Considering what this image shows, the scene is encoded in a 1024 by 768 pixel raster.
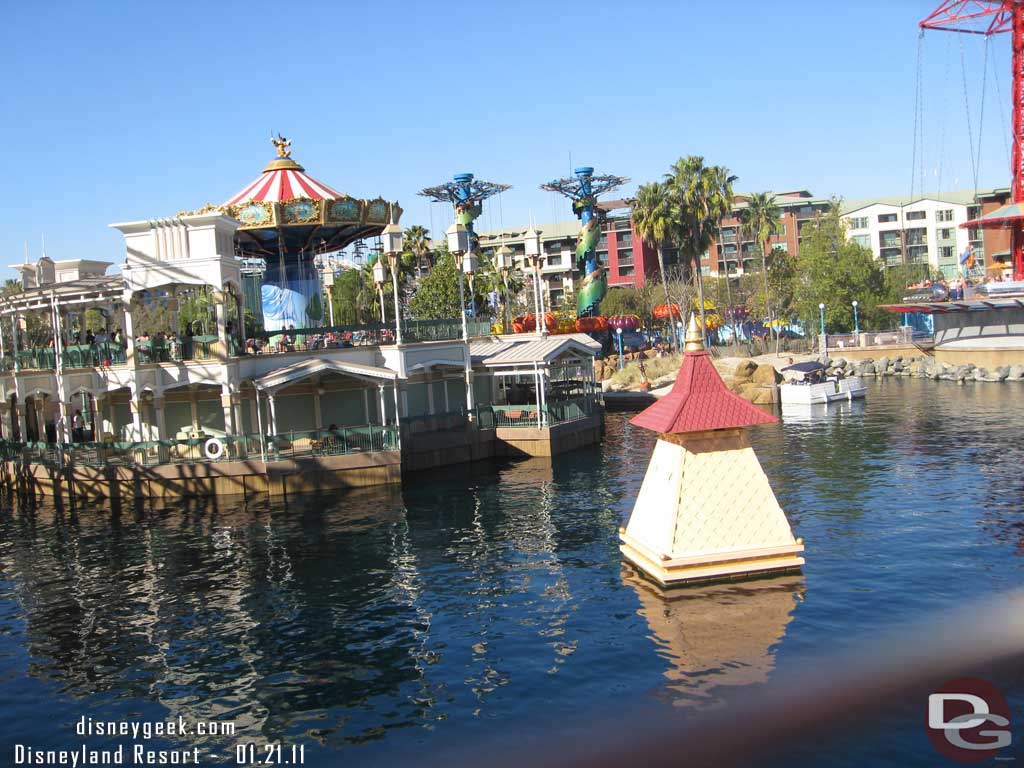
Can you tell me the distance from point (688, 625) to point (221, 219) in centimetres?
2691

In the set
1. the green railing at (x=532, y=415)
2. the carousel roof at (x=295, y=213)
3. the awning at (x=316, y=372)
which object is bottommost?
the green railing at (x=532, y=415)

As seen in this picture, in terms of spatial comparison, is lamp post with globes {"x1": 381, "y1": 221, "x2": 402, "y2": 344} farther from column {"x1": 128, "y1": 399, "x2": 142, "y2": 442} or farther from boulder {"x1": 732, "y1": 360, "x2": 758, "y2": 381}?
boulder {"x1": 732, "y1": 360, "x2": 758, "y2": 381}

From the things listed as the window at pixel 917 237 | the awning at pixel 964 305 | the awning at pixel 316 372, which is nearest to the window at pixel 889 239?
the window at pixel 917 237

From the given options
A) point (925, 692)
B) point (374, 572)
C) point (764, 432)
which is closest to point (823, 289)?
point (764, 432)

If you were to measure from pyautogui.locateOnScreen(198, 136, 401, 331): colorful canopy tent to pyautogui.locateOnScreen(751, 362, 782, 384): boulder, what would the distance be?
2502 centimetres

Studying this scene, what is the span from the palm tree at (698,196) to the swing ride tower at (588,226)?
10955mm

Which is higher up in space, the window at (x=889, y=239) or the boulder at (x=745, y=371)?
the window at (x=889, y=239)

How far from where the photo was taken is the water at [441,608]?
14719mm

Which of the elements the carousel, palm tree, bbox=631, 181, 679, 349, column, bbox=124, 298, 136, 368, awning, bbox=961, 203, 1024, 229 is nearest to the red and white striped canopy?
the carousel

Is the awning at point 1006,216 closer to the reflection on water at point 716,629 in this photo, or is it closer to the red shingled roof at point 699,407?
the red shingled roof at point 699,407

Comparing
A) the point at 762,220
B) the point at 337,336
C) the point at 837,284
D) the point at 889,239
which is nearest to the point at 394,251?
the point at 337,336

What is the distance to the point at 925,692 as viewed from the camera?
1395cm

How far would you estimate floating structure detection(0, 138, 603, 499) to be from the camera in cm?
3591

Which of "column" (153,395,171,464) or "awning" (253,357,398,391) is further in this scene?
"awning" (253,357,398,391)
